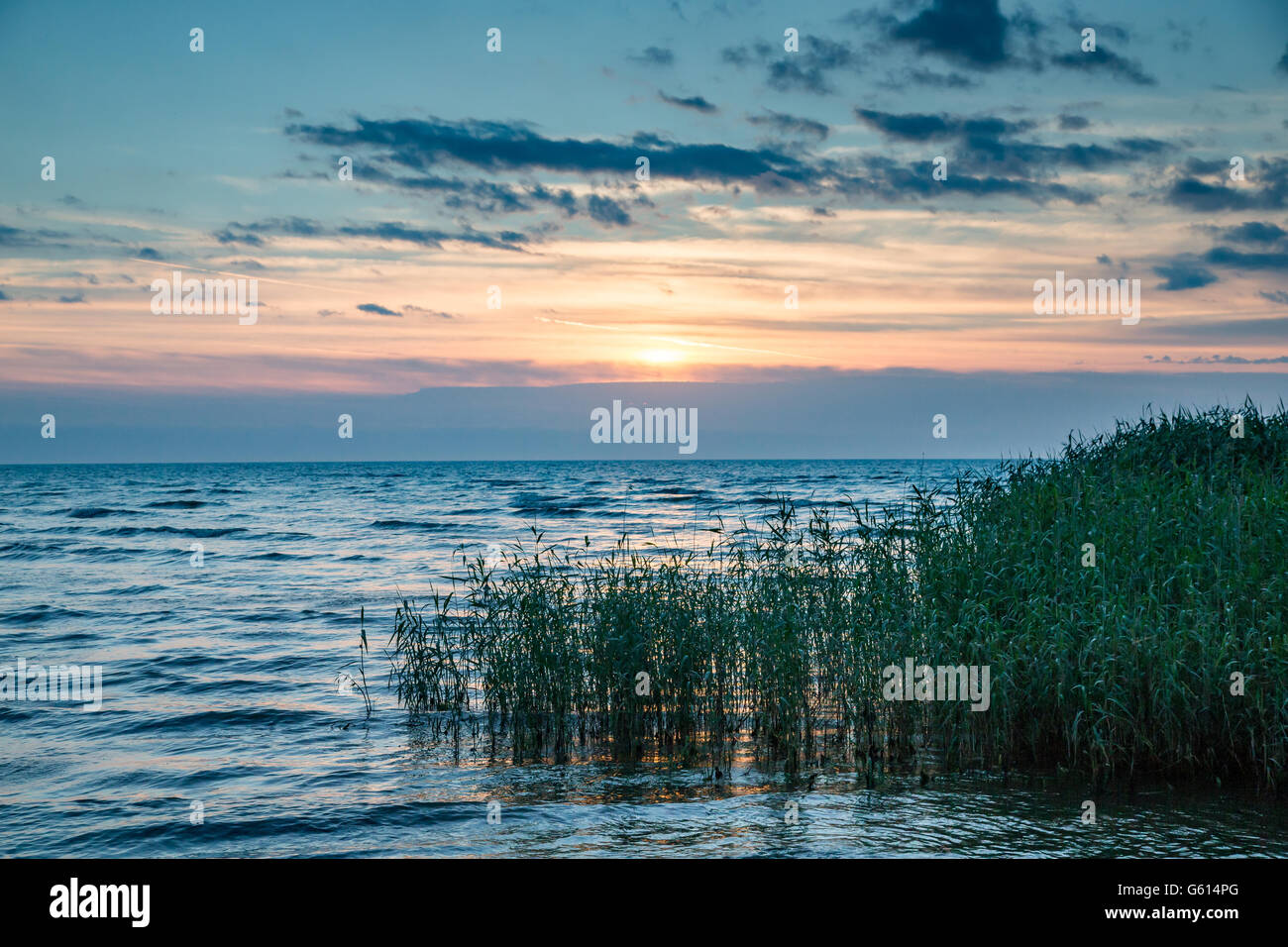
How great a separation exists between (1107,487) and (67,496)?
72850 millimetres

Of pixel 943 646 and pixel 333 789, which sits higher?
pixel 943 646

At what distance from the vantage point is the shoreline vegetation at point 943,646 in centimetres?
838

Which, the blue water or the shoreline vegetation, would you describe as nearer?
the blue water

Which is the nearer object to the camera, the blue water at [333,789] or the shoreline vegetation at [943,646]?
the blue water at [333,789]

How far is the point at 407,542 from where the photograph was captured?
33688 millimetres

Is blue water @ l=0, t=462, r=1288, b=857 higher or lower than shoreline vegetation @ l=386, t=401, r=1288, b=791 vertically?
lower

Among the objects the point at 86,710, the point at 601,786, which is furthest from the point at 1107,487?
the point at 86,710

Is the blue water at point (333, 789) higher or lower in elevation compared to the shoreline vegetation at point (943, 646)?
lower

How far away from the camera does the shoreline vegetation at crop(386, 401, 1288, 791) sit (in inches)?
330

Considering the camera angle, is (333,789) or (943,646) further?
(943,646)

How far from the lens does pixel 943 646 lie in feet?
30.8

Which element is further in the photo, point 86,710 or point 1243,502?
point 86,710

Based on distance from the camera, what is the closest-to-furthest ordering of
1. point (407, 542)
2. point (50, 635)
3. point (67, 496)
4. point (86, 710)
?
1. point (86, 710)
2. point (50, 635)
3. point (407, 542)
4. point (67, 496)

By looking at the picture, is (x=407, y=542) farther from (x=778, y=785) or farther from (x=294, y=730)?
(x=778, y=785)
